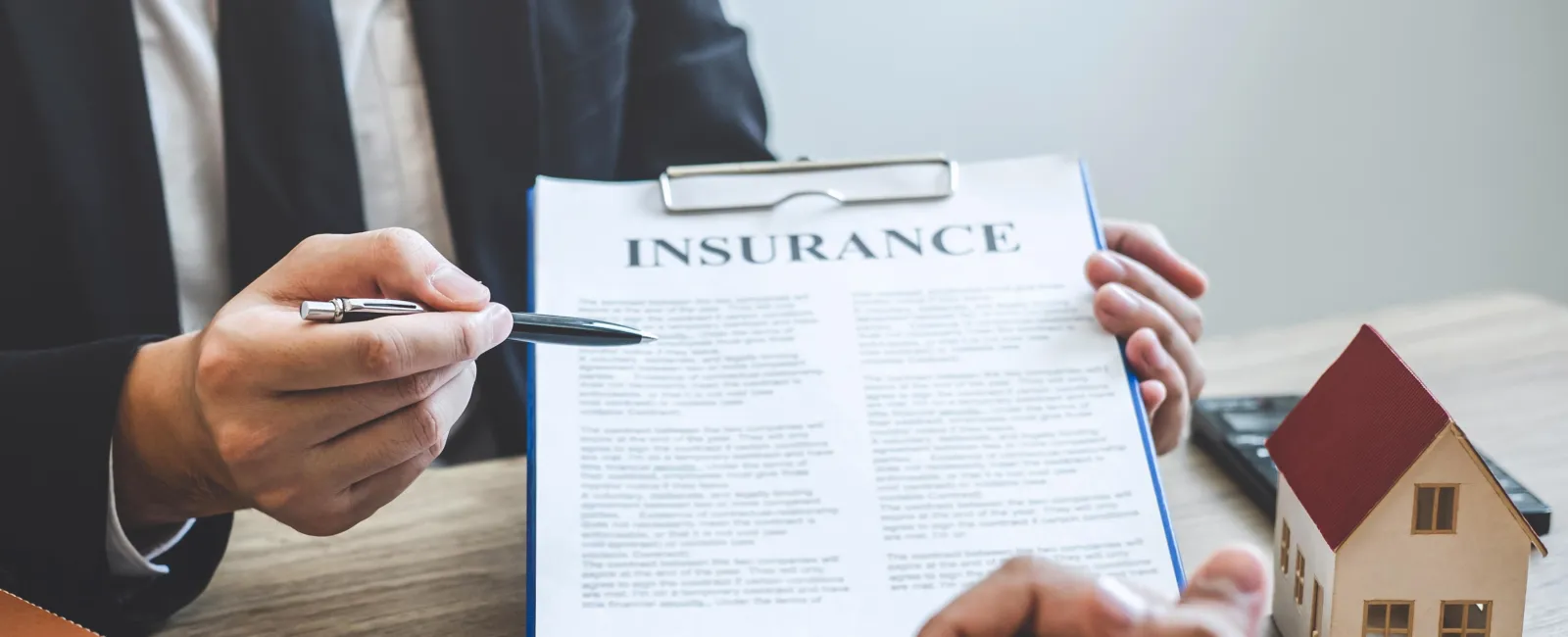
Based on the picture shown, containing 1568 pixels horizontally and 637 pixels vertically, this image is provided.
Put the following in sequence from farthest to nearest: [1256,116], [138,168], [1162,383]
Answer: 1. [1256,116]
2. [138,168]
3. [1162,383]

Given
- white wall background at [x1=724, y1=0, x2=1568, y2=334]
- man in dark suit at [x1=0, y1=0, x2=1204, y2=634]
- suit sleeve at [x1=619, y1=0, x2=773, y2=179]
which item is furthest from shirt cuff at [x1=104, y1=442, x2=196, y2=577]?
white wall background at [x1=724, y1=0, x2=1568, y2=334]

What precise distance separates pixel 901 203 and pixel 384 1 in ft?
1.66

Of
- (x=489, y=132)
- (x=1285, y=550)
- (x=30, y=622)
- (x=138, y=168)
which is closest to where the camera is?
(x=30, y=622)

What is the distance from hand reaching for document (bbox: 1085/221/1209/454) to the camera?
0.65 m

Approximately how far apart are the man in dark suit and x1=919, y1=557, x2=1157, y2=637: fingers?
277 millimetres

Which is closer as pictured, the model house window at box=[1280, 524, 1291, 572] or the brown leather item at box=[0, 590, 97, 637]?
the brown leather item at box=[0, 590, 97, 637]

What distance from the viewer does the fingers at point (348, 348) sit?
0.49 metres

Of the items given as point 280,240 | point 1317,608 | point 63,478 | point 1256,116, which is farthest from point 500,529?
point 1256,116

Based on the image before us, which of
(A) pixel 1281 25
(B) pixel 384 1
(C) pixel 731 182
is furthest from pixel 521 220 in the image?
(A) pixel 1281 25

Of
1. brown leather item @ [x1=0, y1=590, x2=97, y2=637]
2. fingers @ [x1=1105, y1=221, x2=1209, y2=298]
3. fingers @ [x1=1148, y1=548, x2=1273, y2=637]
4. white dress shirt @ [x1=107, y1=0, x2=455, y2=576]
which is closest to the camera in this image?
fingers @ [x1=1148, y1=548, x2=1273, y2=637]

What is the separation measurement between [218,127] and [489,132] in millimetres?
208

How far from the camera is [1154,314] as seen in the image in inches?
26.6

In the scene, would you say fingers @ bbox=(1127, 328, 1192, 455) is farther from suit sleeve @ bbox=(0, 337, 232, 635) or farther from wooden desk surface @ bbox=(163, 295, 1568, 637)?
suit sleeve @ bbox=(0, 337, 232, 635)

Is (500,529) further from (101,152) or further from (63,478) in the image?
(101,152)
